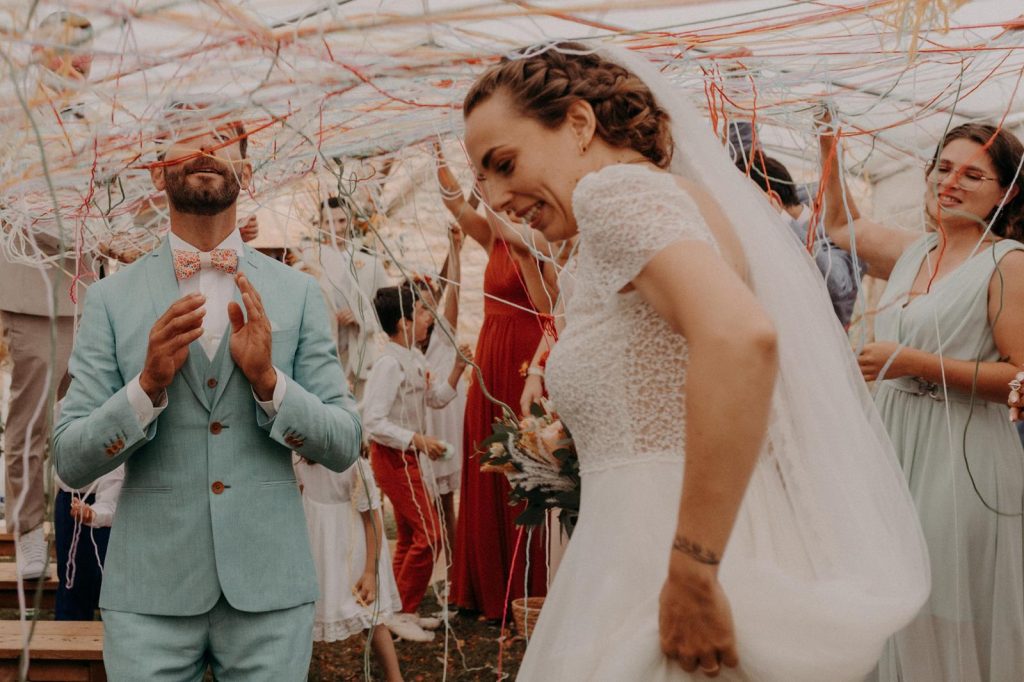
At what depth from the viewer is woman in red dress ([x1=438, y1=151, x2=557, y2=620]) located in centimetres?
494

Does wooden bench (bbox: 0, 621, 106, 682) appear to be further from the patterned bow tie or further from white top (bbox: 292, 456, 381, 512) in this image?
the patterned bow tie

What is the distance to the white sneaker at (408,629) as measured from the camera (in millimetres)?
5492

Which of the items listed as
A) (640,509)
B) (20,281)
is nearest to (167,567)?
(640,509)

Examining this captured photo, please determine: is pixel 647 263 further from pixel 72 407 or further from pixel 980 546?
pixel 980 546

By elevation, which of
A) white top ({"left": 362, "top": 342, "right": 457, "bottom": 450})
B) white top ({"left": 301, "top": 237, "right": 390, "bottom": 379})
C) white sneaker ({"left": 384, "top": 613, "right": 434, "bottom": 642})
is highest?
white top ({"left": 301, "top": 237, "right": 390, "bottom": 379})

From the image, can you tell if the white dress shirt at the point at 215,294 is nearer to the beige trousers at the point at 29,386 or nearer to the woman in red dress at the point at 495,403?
the woman in red dress at the point at 495,403

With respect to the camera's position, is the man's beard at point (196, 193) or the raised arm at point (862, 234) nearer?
the man's beard at point (196, 193)

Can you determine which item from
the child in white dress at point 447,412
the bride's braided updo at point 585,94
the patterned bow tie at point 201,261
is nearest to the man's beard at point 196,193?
the patterned bow tie at point 201,261

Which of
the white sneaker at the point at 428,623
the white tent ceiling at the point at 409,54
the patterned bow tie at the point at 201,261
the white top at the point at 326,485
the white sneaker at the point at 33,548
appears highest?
the white tent ceiling at the point at 409,54

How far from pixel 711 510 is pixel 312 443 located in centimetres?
137

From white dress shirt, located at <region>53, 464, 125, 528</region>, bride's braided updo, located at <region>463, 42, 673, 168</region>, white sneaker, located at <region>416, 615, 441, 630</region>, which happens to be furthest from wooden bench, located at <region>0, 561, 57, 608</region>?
bride's braided updo, located at <region>463, 42, 673, 168</region>

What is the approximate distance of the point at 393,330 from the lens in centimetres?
593

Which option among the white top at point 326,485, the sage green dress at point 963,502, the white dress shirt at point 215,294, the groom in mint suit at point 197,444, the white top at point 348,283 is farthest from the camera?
the white top at point 348,283

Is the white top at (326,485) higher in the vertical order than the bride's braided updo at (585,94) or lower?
lower
